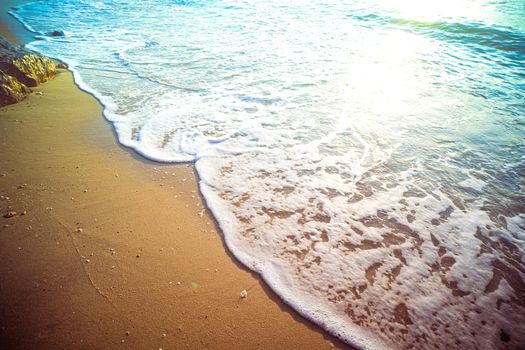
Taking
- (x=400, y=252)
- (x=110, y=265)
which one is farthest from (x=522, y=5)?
(x=110, y=265)

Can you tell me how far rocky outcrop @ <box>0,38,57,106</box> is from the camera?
4609 mm

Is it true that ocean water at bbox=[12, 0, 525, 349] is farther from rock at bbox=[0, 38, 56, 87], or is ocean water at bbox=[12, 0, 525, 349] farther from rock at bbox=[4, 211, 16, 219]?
rock at bbox=[4, 211, 16, 219]

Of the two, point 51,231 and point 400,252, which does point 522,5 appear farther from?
point 51,231

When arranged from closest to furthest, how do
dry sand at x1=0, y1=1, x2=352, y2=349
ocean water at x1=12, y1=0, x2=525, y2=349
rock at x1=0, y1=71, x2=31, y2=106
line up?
dry sand at x1=0, y1=1, x2=352, y2=349 → ocean water at x1=12, y1=0, x2=525, y2=349 → rock at x1=0, y1=71, x2=31, y2=106

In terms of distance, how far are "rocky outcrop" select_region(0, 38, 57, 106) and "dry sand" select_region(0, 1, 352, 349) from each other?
1727 mm

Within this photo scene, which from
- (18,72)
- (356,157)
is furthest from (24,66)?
(356,157)

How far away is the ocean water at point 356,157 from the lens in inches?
86.5

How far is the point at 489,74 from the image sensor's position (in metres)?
6.43

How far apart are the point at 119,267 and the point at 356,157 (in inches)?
124

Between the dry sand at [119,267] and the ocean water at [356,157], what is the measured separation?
0.24m

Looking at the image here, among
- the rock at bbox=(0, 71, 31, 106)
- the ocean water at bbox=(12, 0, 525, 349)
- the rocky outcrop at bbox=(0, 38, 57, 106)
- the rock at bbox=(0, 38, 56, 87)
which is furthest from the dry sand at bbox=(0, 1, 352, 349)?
the rock at bbox=(0, 38, 56, 87)

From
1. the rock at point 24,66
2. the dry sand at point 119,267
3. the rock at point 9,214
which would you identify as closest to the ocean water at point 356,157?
the dry sand at point 119,267

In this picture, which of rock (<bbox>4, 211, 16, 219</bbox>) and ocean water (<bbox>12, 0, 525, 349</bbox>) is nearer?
ocean water (<bbox>12, 0, 525, 349</bbox>)

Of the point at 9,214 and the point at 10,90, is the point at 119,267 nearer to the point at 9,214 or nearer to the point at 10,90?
the point at 9,214
